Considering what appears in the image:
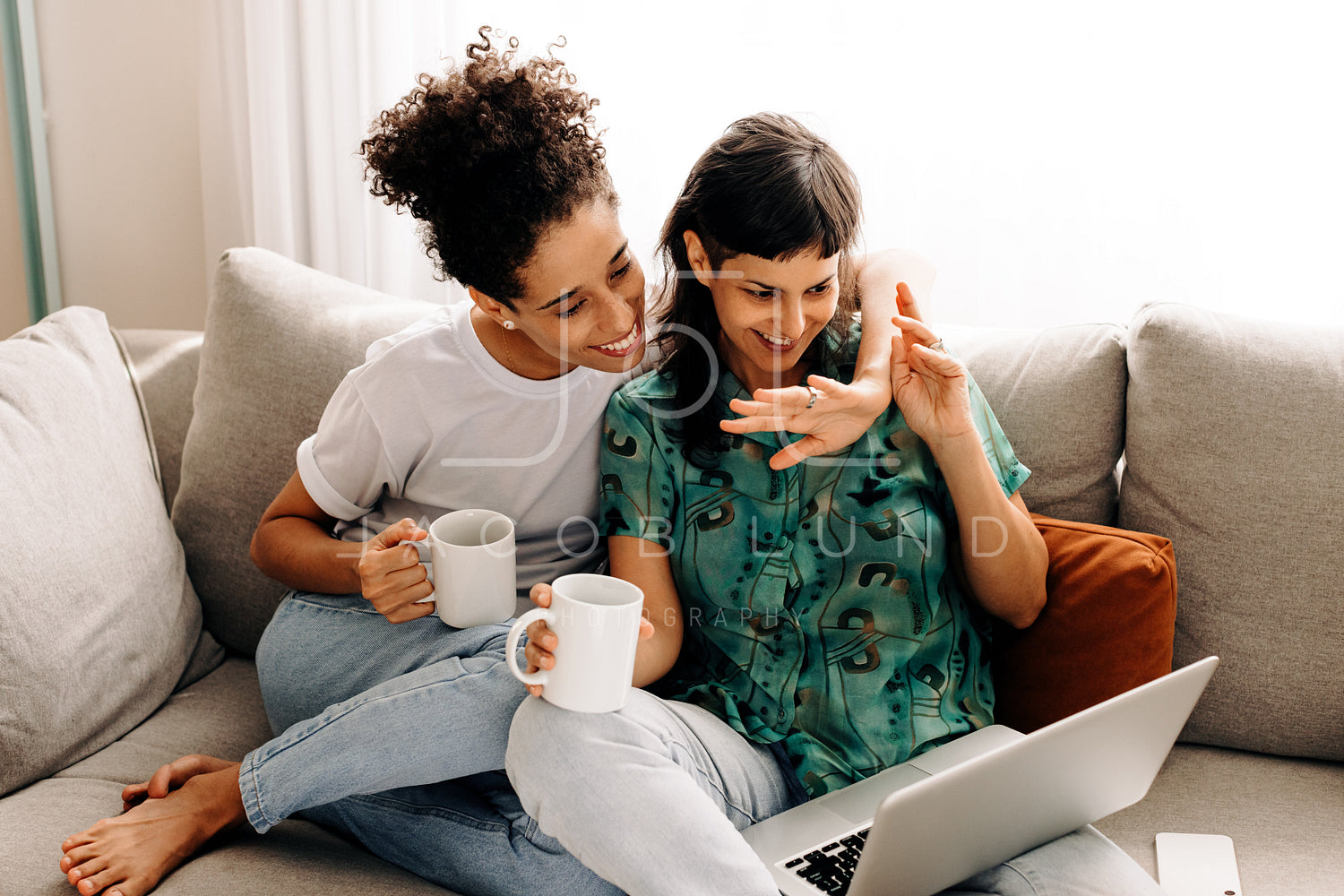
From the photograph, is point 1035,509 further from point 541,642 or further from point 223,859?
point 223,859

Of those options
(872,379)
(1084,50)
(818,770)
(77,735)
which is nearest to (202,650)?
(77,735)

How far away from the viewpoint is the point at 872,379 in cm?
116

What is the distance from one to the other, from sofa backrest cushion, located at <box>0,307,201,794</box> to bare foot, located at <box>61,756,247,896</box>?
15cm

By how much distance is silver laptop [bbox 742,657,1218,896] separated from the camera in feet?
2.74

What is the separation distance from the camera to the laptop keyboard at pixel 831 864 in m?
0.99

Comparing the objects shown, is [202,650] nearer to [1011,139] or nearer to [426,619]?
[426,619]

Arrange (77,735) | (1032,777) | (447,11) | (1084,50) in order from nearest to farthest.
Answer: (1032,777)
(77,735)
(1084,50)
(447,11)

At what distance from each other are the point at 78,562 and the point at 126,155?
1309 mm

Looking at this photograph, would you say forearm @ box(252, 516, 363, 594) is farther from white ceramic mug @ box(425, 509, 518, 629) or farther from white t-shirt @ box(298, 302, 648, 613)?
white ceramic mug @ box(425, 509, 518, 629)

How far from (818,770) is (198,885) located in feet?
2.22

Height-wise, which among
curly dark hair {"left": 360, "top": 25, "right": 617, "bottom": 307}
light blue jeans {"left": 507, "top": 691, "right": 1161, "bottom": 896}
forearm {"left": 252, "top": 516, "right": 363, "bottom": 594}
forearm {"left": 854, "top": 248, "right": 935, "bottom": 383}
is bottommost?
light blue jeans {"left": 507, "top": 691, "right": 1161, "bottom": 896}

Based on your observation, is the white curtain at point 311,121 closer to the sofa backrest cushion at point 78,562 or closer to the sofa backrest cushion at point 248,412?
the sofa backrest cushion at point 248,412

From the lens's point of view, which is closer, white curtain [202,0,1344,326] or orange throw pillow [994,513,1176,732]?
orange throw pillow [994,513,1176,732]

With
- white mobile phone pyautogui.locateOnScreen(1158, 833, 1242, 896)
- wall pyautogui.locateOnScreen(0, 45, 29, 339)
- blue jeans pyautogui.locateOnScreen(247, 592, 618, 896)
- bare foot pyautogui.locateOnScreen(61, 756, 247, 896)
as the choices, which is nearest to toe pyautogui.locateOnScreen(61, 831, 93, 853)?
bare foot pyautogui.locateOnScreen(61, 756, 247, 896)
